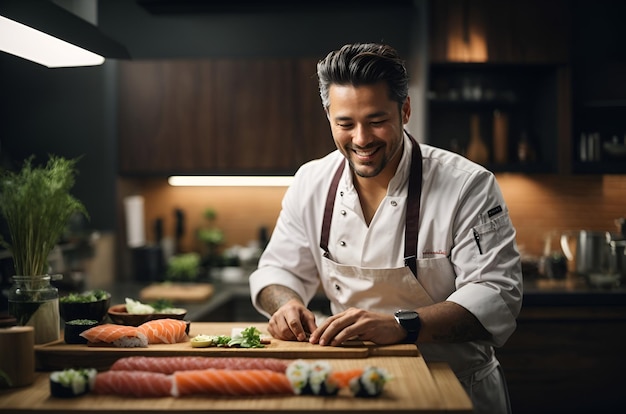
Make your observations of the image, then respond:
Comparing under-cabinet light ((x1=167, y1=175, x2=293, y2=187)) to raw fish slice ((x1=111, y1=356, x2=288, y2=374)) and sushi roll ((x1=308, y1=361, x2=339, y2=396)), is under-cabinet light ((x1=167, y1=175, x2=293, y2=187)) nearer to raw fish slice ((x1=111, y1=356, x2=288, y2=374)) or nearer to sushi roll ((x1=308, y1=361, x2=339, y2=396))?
raw fish slice ((x1=111, y1=356, x2=288, y2=374))

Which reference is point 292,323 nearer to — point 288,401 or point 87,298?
point 288,401

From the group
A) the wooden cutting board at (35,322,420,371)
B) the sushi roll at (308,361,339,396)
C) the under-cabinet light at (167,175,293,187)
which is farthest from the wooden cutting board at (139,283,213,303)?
the sushi roll at (308,361,339,396)

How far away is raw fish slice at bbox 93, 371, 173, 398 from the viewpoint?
1.64 m

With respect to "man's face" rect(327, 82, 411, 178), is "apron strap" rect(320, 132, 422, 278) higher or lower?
lower

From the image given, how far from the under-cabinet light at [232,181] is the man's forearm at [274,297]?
2.62m

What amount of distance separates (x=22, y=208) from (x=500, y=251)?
144 cm

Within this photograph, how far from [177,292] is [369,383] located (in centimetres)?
288

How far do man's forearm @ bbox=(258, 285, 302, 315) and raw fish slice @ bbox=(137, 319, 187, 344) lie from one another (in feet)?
1.24

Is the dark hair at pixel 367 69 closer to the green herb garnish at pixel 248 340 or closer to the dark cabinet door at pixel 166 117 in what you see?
the green herb garnish at pixel 248 340

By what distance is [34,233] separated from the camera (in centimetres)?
211

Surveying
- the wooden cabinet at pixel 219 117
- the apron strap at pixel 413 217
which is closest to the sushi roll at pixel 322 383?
the apron strap at pixel 413 217

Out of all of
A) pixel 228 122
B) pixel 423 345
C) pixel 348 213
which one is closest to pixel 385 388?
pixel 423 345

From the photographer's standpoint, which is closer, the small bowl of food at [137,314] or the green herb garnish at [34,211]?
the green herb garnish at [34,211]

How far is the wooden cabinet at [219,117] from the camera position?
4.81 meters
